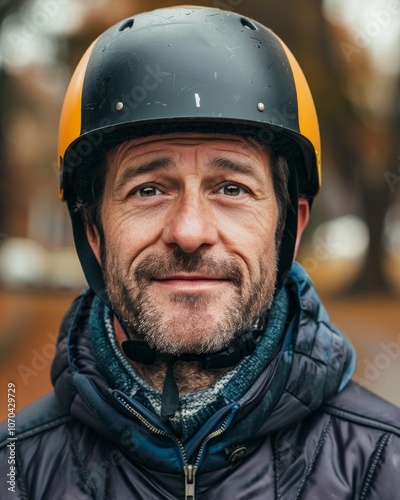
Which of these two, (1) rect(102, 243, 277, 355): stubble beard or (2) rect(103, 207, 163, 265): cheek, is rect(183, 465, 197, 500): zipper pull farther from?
(2) rect(103, 207, 163, 265): cheek

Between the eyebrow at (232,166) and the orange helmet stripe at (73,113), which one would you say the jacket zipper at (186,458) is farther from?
the orange helmet stripe at (73,113)

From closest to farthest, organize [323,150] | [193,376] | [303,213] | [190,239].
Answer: [190,239] → [193,376] → [303,213] → [323,150]

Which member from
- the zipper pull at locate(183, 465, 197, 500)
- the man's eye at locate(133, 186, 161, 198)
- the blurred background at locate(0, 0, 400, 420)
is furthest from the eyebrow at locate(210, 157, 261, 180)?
the blurred background at locate(0, 0, 400, 420)

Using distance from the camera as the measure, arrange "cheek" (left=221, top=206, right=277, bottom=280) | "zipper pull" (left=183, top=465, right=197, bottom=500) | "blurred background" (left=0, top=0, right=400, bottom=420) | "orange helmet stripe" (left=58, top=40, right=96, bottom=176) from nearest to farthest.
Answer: "zipper pull" (left=183, top=465, right=197, bottom=500) < "cheek" (left=221, top=206, right=277, bottom=280) < "orange helmet stripe" (left=58, top=40, right=96, bottom=176) < "blurred background" (left=0, top=0, right=400, bottom=420)

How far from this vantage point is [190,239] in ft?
8.45

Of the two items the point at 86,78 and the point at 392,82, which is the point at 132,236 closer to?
the point at 86,78

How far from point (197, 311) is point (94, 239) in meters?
0.73

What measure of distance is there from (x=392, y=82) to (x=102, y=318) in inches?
630

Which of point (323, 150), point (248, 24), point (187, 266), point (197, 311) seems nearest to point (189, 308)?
point (197, 311)

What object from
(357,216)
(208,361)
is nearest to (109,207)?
(208,361)

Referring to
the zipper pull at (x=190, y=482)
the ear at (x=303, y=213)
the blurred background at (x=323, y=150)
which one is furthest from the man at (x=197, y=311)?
the blurred background at (x=323, y=150)

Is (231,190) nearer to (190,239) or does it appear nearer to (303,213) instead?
(190,239)

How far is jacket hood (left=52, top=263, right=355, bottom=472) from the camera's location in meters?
2.48

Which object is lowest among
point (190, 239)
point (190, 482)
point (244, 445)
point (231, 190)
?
point (190, 482)
